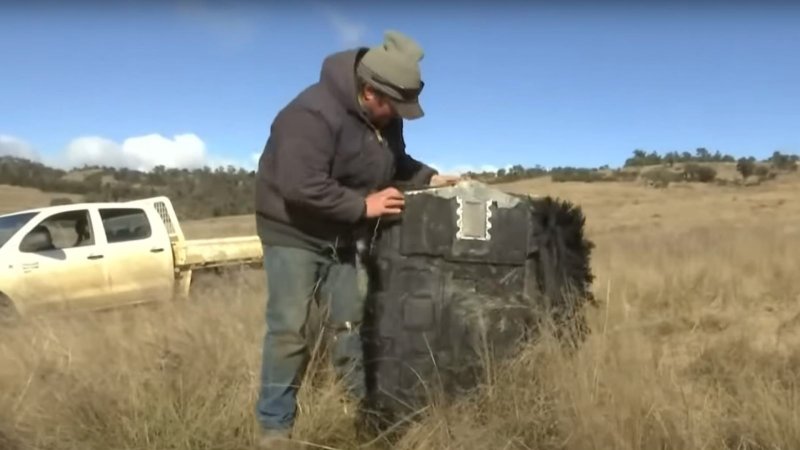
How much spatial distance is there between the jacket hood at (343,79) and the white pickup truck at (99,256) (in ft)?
21.9

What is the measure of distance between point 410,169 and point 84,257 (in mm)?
7821

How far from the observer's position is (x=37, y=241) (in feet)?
36.5

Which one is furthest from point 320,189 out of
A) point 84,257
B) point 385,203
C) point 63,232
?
point 63,232

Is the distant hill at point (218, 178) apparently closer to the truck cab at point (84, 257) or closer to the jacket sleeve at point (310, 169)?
the truck cab at point (84, 257)

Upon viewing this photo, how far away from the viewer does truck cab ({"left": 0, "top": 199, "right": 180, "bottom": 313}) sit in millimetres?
10836

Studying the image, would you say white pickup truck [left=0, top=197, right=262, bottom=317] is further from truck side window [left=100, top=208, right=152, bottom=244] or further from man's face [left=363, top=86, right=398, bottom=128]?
man's face [left=363, top=86, right=398, bottom=128]

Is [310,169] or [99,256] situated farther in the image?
[99,256]

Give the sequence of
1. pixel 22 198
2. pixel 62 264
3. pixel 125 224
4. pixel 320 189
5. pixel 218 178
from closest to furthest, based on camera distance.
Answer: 1. pixel 320 189
2. pixel 62 264
3. pixel 125 224
4. pixel 22 198
5. pixel 218 178

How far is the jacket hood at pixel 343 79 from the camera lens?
4.18 m

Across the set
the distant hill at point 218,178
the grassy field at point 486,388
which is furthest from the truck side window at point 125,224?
the distant hill at point 218,178

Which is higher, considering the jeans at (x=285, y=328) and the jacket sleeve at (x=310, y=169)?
the jacket sleeve at (x=310, y=169)

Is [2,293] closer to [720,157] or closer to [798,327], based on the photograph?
[798,327]

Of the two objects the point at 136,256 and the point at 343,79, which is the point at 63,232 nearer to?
the point at 136,256

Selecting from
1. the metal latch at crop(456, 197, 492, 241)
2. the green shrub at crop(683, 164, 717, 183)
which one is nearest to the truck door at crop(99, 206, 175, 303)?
the metal latch at crop(456, 197, 492, 241)
